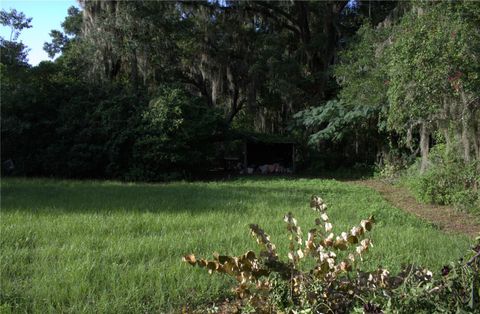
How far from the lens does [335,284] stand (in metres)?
2.69

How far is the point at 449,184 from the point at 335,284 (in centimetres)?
1036

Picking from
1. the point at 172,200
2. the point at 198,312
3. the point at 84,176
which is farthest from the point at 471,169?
the point at 84,176

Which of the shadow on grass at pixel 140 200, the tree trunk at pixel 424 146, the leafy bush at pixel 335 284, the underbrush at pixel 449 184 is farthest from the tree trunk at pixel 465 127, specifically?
the leafy bush at pixel 335 284

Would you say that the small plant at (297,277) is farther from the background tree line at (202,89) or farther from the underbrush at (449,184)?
the background tree line at (202,89)

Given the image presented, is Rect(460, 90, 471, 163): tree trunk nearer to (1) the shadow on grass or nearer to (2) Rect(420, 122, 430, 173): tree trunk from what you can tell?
(2) Rect(420, 122, 430, 173): tree trunk

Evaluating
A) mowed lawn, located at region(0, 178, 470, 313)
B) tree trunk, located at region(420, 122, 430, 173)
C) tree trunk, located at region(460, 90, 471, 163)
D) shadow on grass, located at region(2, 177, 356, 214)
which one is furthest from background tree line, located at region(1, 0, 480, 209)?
mowed lawn, located at region(0, 178, 470, 313)

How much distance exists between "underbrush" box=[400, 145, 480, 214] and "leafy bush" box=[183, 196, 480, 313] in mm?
8215

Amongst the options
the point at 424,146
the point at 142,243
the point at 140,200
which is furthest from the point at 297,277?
the point at 424,146

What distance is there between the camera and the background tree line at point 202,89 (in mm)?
18016

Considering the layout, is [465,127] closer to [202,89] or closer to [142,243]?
[142,243]

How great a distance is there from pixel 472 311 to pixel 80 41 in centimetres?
2200

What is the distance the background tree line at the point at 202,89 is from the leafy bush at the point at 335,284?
10019mm

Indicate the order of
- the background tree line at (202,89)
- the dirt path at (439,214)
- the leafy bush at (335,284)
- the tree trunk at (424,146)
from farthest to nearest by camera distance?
the background tree line at (202,89), the tree trunk at (424,146), the dirt path at (439,214), the leafy bush at (335,284)

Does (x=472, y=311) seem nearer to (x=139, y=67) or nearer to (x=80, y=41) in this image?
(x=139, y=67)
